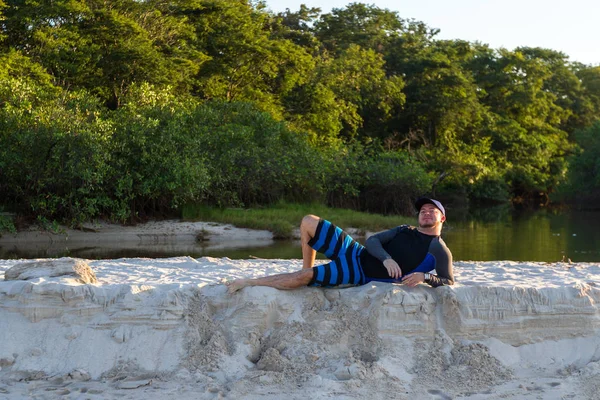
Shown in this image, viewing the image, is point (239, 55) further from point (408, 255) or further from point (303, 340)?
point (303, 340)

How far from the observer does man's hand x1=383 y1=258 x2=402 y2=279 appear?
5.70m

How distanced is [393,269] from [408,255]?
0.81ft

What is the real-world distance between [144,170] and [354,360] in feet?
44.1

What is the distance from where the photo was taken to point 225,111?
76.4 feet

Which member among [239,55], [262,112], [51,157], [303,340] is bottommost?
[303,340]

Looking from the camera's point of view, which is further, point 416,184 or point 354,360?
point 416,184

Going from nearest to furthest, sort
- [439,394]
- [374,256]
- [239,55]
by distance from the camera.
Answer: [439,394], [374,256], [239,55]

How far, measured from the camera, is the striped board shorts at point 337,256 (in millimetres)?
5816

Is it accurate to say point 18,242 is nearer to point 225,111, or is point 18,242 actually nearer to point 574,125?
point 225,111

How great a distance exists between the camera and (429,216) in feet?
19.2

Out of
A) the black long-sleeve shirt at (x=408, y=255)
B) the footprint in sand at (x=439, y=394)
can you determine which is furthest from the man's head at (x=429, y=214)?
the footprint in sand at (x=439, y=394)

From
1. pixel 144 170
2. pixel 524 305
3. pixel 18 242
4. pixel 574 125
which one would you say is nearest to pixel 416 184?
pixel 144 170

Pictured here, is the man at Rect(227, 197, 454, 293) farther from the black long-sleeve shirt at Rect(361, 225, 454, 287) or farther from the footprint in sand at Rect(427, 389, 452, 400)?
the footprint in sand at Rect(427, 389, 452, 400)

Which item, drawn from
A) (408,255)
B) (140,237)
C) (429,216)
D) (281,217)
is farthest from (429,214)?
(281,217)
